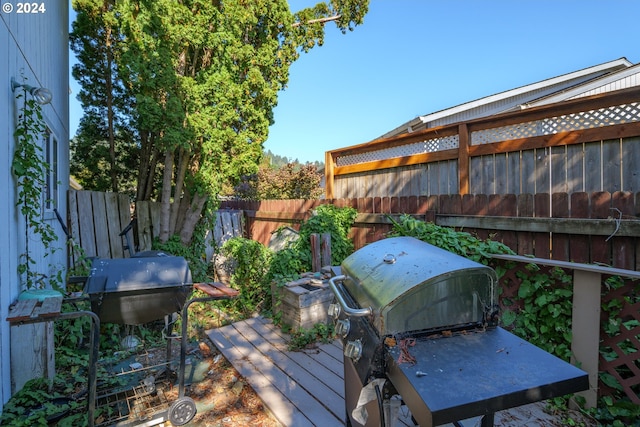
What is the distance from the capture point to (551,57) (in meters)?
11.6

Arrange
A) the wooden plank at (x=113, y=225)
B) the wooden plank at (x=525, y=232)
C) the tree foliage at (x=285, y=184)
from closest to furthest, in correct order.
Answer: the wooden plank at (x=525, y=232), the wooden plank at (x=113, y=225), the tree foliage at (x=285, y=184)

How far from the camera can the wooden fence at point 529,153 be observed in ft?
8.87

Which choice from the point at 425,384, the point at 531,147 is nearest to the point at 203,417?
the point at 425,384

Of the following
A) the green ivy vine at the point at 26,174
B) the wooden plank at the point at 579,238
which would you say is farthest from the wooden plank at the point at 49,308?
the wooden plank at the point at 579,238

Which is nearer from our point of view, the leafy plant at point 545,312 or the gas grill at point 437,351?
the gas grill at point 437,351

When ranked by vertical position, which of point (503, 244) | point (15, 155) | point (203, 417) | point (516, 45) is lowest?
point (203, 417)

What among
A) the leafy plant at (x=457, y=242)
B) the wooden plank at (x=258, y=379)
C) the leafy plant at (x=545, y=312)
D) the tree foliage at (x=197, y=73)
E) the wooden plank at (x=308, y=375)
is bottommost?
the wooden plank at (x=258, y=379)

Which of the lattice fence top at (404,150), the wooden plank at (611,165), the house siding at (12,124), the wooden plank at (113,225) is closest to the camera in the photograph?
the house siding at (12,124)

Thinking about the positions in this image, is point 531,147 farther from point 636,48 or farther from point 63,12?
point 636,48

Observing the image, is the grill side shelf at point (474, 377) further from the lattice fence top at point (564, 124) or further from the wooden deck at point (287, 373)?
the lattice fence top at point (564, 124)

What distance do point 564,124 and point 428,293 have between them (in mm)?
2730

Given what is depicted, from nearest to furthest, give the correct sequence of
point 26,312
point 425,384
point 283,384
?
point 425,384, point 26,312, point 283,384

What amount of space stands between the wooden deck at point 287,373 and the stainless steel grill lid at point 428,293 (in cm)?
130

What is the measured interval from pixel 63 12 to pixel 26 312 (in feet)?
18.1
